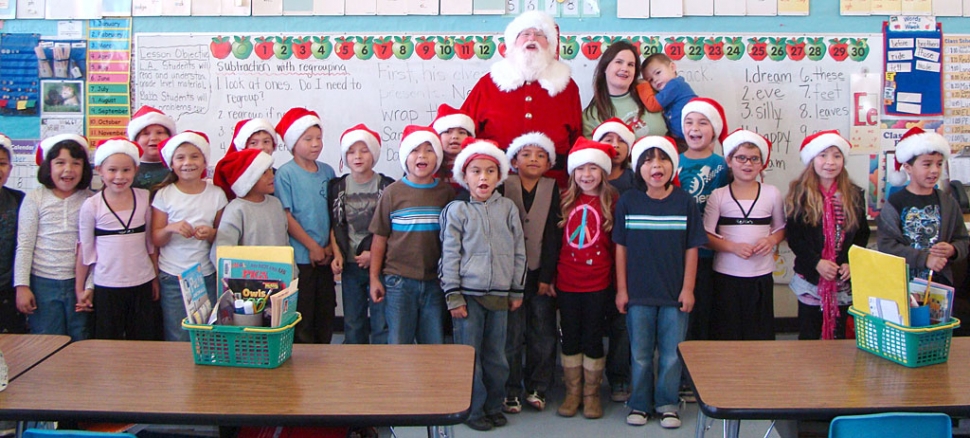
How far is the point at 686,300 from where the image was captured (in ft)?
9.03

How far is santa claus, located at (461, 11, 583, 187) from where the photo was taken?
10.9 feet

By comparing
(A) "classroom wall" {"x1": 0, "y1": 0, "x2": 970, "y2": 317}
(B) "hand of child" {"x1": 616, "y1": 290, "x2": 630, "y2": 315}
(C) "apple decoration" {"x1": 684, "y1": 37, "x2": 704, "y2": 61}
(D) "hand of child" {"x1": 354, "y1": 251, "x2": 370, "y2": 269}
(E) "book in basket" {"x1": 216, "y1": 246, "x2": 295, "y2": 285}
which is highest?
(A) "classroom wall" {"x1": 0, "y1": 0, "x2": 970, "y2": 317}

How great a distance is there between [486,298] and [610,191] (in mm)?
669

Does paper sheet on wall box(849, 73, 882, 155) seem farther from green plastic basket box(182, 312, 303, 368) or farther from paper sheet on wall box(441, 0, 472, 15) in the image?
green plastic basket box(182, 312, 303, 368)

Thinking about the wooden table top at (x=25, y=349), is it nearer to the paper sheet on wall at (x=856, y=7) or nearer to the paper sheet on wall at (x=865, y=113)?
the paper sheet on wall at (x=865, y=113)

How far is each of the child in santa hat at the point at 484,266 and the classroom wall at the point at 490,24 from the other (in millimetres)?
1211

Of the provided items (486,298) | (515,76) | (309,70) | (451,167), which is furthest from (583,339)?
(309,70)

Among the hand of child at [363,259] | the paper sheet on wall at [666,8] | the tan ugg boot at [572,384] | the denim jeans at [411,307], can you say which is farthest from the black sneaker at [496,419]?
the paper sheet on wall at [666,8]

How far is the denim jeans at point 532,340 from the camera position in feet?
9.82

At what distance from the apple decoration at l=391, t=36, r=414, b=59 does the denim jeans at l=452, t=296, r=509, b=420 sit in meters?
1.66

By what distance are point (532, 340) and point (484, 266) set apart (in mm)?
606

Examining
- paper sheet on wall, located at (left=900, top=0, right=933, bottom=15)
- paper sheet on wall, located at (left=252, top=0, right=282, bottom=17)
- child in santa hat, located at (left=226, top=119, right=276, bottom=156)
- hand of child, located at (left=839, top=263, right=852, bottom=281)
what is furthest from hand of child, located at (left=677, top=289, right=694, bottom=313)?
paper sheet on wall, located at (left=252, top=0, right=282, bottom=17)

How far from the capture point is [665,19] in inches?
148

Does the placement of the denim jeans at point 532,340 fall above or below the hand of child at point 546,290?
below
